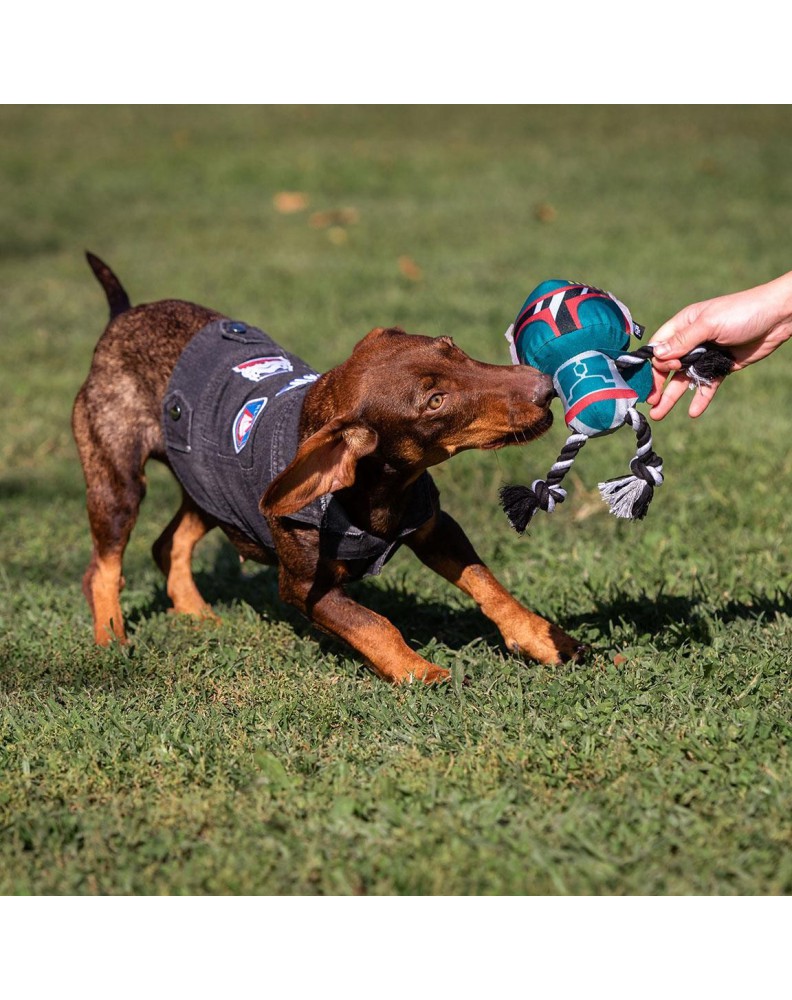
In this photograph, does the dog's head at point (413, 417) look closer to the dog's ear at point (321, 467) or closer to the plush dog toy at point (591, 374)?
the dog's ear at point (321, 467)

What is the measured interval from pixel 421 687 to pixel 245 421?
54.6 inches

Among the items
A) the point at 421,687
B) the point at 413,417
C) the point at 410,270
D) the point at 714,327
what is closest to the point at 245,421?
the point at 413,417

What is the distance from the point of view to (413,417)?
4418mm

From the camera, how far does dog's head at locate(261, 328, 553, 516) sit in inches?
171

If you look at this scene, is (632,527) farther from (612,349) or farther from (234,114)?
(234,114)

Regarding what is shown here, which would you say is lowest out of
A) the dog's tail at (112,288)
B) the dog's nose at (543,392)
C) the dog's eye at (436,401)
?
the dog's eye at (436,401)

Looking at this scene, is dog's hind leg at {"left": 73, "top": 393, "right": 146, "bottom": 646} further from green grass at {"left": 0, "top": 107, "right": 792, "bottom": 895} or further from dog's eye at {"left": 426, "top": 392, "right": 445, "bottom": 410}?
dog's eye at {"left": 426, "top": 392, "right": 445, "bottom": 410}

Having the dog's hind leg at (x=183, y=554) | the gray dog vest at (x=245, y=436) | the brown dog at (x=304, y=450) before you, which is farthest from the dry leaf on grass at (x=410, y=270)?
the gray dog vest at (x=245, y=436)

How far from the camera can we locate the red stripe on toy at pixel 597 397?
4238 mm

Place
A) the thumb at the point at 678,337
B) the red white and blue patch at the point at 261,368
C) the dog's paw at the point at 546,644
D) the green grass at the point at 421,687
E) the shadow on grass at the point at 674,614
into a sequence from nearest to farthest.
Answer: the green grass at the point at 421,687 < the thumb at the point at 678,337 < the dog's paw at the point at 546,644 < the shadow on grass at the point at 674,614 < the red white and blue patch at the point at 261,368

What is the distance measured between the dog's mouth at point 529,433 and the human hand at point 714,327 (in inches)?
19.4

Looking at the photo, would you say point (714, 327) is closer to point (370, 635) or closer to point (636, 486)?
point (636, 486)

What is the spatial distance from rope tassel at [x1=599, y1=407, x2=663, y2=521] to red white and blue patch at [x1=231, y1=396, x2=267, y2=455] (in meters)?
1.56

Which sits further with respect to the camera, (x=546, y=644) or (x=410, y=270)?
(x=410, y=270)
